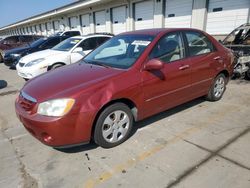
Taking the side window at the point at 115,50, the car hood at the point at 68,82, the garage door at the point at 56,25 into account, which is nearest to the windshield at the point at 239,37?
the side window at the point at 115,50

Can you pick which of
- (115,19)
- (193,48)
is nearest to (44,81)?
(193,48)

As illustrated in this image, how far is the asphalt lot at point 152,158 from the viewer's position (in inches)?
99.9

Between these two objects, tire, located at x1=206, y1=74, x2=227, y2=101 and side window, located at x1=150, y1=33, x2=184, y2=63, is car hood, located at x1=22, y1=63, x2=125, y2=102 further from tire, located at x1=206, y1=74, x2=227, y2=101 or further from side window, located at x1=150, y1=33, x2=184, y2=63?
tire, located at x1=206, y1=74, x2=227, y2=101

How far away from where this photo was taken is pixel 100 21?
19750 mm

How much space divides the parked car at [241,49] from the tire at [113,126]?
188 inches

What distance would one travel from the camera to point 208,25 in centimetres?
1107

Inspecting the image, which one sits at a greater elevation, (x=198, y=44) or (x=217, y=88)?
(x=198, y=44)

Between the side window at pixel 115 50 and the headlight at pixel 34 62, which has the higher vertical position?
the side window at pixel 115 50

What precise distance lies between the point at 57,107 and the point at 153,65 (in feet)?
4.82

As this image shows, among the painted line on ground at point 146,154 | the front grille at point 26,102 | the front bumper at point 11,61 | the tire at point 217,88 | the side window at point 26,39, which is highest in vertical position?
the front grille at point 26,102

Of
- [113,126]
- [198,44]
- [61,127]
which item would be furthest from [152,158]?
[198,44]

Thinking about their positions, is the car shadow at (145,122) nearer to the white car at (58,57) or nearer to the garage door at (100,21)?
A: the white car at (58,57)

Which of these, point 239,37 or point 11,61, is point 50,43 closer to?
point 11,61

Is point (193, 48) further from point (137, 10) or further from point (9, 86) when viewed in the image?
point (137, 10)
